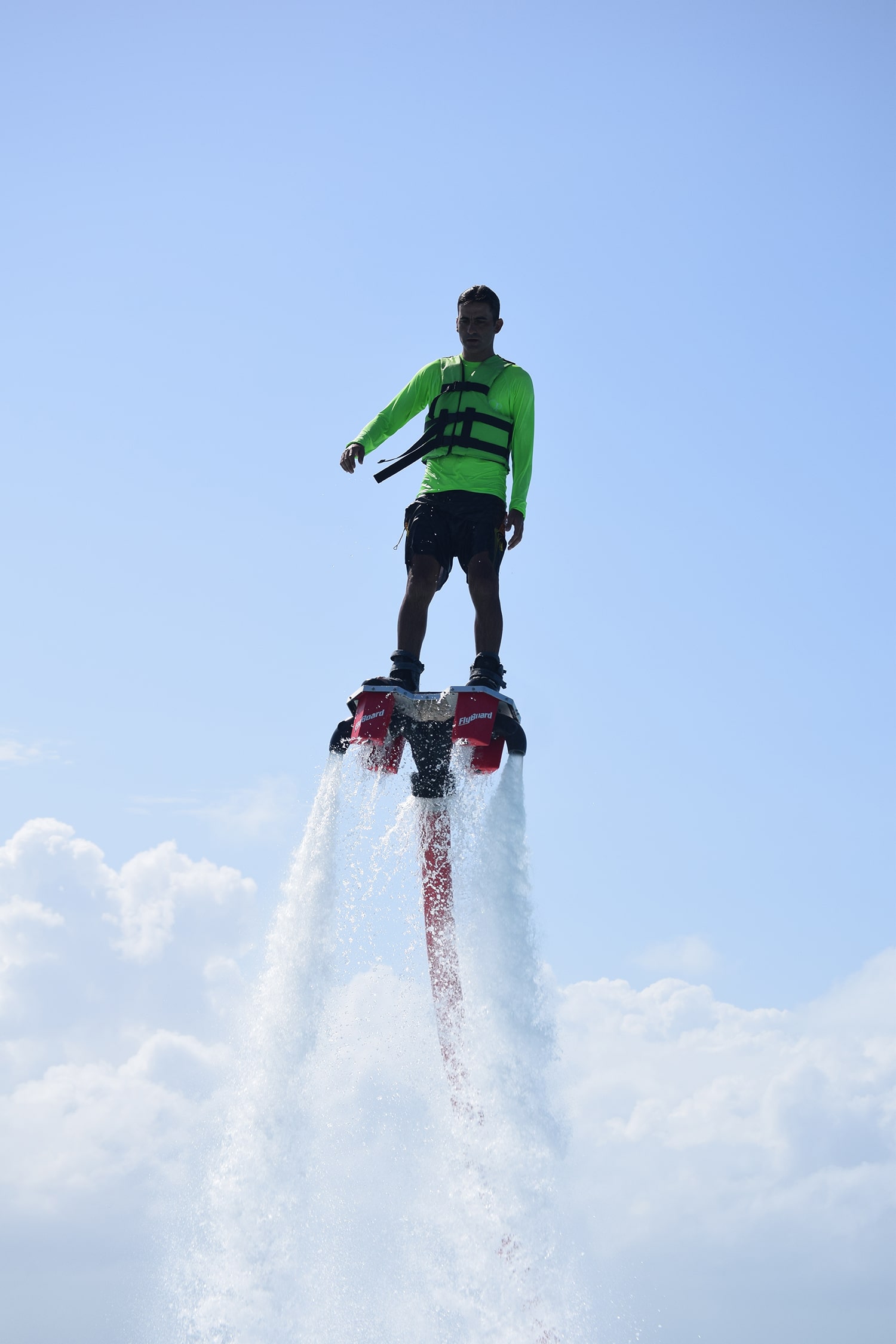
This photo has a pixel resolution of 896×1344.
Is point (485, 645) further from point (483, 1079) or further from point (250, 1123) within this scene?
point (250, 1123)

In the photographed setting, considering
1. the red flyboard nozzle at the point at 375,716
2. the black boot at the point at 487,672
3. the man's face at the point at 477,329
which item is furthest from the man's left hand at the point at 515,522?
the red flyboard nozzle at the point at 375,716

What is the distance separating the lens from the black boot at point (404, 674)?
12602 millimetres

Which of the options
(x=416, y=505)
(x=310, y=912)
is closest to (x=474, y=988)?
(x=310, y=912)

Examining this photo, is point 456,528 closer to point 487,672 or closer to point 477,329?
point 487,672

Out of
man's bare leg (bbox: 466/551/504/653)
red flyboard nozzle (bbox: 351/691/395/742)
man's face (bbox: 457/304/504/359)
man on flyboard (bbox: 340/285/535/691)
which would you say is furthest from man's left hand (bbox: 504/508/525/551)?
red flyboard nozzle (bbox: 351/691/395/742)

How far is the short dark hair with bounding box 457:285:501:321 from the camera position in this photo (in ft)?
43.2

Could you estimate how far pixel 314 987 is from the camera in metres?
12.6

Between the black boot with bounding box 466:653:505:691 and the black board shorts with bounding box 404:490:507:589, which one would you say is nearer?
the black boot with bounding box 466:653:505:691

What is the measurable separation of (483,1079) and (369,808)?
266 cm

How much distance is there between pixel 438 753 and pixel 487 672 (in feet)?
2.90

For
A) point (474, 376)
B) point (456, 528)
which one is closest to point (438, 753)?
point (456, 528)

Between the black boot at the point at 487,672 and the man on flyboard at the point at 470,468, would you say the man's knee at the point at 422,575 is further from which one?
the black boot at the point at 487,672

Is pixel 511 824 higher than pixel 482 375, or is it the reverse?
pixel 482 375

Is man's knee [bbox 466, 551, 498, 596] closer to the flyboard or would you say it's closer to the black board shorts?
the black board shorts
